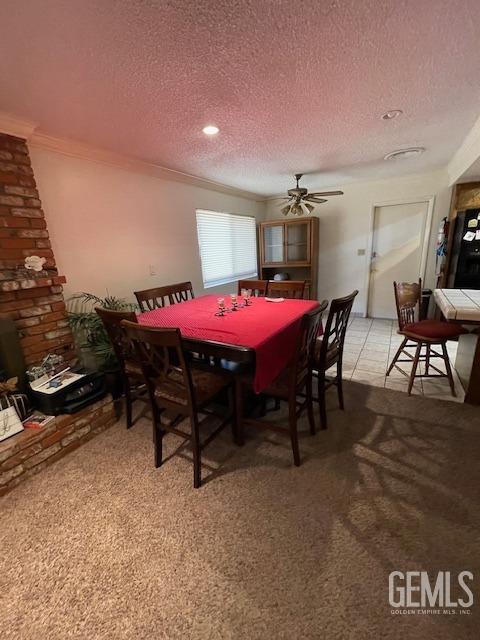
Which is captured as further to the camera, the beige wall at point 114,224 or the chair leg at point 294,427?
the beige wall at point 114,224

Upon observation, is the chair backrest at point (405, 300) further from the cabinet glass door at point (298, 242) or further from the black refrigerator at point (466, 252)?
the cabinet glass door at point (298, 242)

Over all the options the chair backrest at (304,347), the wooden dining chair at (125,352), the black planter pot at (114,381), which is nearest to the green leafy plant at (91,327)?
the black planter pot at (114,381)

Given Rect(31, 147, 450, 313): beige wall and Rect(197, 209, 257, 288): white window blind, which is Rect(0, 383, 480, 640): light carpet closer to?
Rect(31, 147, 450, 313): beige wall

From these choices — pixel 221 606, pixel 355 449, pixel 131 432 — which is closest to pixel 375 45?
pixel 355 449

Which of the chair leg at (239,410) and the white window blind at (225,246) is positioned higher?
the white window blind at (225,246)

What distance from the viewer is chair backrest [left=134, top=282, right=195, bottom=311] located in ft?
8.67

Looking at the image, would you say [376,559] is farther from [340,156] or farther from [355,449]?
[340,156]

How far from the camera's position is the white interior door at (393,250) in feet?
13.9

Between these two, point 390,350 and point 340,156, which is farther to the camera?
point 390,350

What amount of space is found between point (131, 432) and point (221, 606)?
52.9 inches

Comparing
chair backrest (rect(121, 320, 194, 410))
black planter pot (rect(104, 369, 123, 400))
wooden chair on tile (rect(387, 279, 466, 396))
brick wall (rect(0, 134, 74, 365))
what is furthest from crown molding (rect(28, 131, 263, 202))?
wooden chair on tile (rect(387, 279, 466, 396))

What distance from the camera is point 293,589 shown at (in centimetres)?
110

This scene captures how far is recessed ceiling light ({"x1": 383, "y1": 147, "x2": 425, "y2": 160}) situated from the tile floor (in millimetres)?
2260

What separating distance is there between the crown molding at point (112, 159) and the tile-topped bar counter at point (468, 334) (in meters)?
3.19
